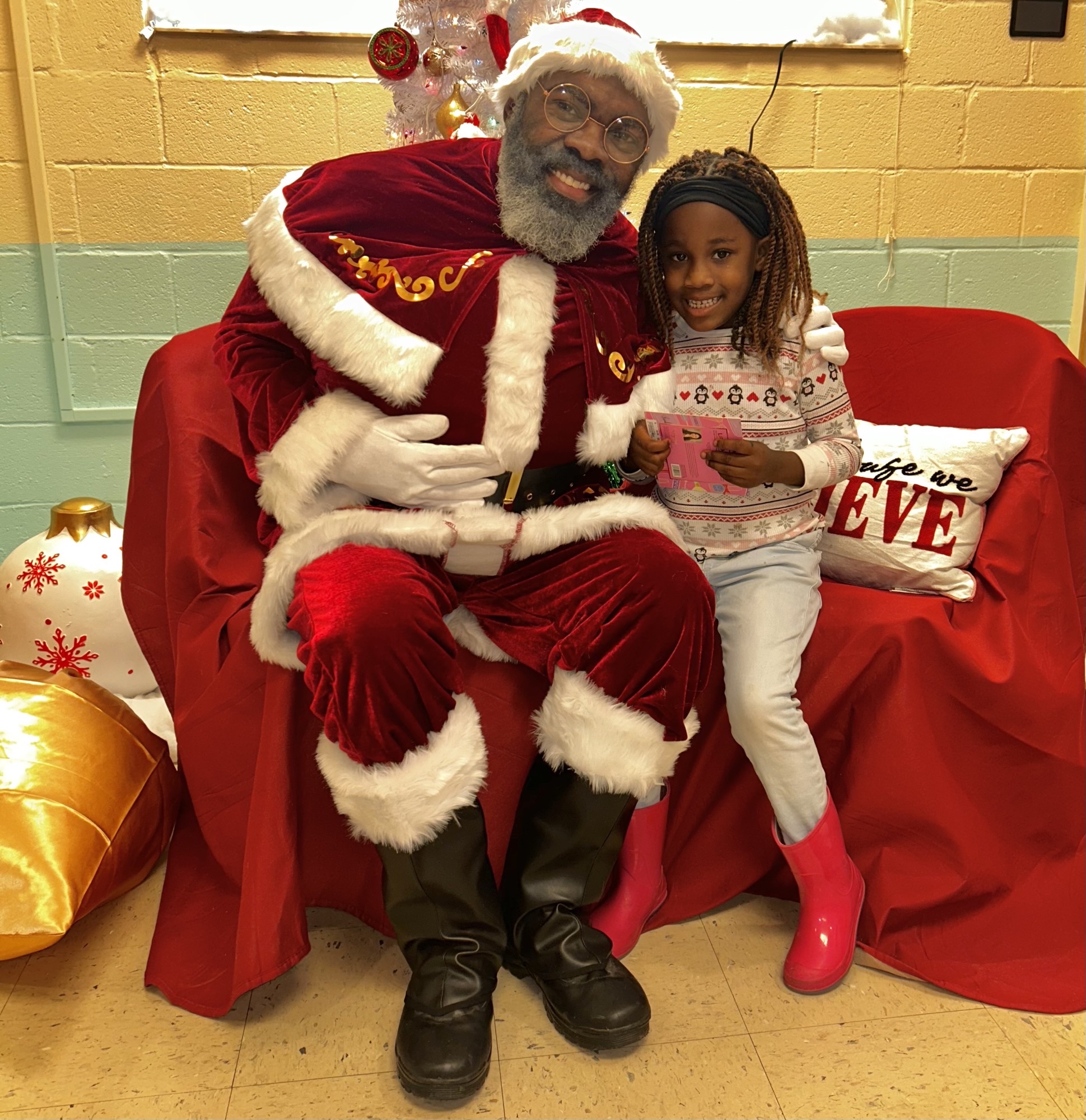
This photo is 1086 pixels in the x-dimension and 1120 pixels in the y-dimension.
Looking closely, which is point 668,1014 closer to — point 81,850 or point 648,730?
point 648,730

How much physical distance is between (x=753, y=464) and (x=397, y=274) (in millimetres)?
588

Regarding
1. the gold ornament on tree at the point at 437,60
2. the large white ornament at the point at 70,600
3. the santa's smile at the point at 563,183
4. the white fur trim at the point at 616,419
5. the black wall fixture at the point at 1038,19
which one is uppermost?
the black wall fixture at the point at 1038,19

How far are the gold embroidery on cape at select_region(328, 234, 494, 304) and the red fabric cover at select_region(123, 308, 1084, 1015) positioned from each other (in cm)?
43

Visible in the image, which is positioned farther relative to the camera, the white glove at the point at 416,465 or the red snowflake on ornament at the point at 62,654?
the red snowflake on ornament at the point at 62,654

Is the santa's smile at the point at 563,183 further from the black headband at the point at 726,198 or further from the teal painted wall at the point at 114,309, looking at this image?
the teal painted wall at the point at 114,309

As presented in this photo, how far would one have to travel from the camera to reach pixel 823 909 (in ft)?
5.13

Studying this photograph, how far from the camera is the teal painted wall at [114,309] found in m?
2.54

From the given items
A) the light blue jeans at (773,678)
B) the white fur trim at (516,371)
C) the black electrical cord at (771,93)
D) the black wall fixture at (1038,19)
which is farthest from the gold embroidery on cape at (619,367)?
the black wall fixture at (1038,19)

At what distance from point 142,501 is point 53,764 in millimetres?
478

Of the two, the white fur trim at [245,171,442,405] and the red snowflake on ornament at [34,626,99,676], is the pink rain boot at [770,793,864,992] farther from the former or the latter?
the red snowflake on ornament at [34,626,99,676]

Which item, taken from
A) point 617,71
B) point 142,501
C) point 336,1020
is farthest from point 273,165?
point 336,1020

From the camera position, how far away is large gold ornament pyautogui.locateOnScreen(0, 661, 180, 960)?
1.49m

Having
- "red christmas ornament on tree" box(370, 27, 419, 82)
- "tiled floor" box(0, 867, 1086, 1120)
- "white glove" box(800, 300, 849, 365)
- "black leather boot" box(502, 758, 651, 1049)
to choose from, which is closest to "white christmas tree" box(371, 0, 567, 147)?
"red christmas ornament on tree" box(370, 27, 419, 82)

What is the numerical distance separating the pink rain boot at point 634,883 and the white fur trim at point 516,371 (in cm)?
58
